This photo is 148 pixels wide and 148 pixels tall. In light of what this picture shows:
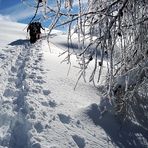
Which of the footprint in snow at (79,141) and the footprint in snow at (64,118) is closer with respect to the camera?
the footprint in snow at (79,141)

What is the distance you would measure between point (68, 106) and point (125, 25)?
2704mm

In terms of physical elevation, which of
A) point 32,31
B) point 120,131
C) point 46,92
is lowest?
point 120,131

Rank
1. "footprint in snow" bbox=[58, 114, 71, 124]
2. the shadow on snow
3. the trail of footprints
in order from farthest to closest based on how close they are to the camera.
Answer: "footprint in snow" bbox=[58, 114, 71, 124], the shadow on snow, the trail of footprints

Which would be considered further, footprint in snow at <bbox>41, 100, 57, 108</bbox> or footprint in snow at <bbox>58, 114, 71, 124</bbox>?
footprint in snow at <bbox>41, 100, 57, 108</bbox>

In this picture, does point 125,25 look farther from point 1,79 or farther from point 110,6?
point 1,79

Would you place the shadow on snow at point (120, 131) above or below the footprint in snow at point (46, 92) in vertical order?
below

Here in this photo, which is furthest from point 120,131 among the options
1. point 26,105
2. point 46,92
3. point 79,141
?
point 46,92

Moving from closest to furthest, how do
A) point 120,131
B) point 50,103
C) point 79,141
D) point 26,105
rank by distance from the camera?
point 79,141, point 120,131, point 26,105, point 50,103

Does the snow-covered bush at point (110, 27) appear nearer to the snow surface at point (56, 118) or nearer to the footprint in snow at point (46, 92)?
the snow surface at point (56, 118)

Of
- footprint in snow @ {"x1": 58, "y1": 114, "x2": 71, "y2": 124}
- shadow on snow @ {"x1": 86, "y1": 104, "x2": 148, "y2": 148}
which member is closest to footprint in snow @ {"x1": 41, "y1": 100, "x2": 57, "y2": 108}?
footprint in snow @ {"x1": 58, "y1": 114, "x2": 71, "y2": 124}

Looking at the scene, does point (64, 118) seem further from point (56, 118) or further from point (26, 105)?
point (26, 105)

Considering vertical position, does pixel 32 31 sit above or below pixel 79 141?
above

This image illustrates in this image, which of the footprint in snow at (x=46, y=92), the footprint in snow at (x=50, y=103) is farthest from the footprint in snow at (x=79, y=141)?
the footprint in snow at (x=46, y=92)

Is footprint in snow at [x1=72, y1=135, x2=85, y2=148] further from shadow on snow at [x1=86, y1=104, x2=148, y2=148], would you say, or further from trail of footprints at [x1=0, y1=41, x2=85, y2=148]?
shadow on snow at [x1=86, y1=104, x2=148, y2=148]
